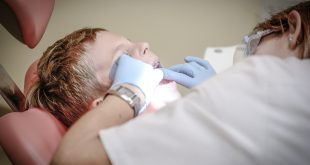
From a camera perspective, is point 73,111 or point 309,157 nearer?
point 309,157

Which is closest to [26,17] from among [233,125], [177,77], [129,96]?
[129,96]

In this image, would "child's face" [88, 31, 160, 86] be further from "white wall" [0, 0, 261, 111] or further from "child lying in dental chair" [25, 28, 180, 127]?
"white wall" [0, 0, 261, 111]

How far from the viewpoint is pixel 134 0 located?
189 centimetres

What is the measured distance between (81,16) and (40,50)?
0.31m

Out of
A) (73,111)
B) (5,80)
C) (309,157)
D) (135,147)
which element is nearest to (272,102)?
(309,157)

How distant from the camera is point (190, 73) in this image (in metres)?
1.25

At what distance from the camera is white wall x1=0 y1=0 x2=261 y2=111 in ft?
6.12

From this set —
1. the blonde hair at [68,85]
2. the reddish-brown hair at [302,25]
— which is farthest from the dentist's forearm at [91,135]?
the reddish-brown hair at [302,25]

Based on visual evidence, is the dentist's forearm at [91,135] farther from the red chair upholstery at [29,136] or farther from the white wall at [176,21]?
the white wall at [176,21]

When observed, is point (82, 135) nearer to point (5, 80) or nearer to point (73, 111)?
point (73, 111)

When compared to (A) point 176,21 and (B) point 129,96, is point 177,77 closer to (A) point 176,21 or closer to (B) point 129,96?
(B) point 129,96

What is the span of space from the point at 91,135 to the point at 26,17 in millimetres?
448

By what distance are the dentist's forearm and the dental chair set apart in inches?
9.6

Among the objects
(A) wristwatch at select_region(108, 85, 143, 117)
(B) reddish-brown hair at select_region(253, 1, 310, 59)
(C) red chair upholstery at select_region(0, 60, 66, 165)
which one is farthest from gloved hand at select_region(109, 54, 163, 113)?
(B) reddish-brown hair at select_region(253, 1, 310, 59)
